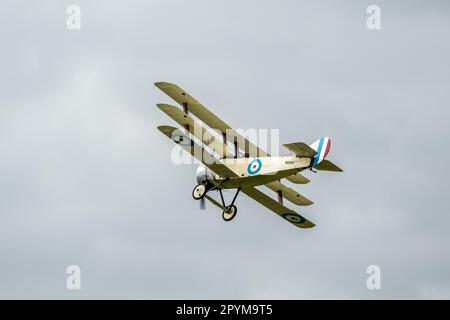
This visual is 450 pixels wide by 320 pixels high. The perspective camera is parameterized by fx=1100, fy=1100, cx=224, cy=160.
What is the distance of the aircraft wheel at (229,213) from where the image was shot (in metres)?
45.4

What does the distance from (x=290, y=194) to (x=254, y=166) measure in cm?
483

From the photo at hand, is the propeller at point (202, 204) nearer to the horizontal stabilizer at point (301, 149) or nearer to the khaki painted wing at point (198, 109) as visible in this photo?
the khaki painted wing at point (198, 109)

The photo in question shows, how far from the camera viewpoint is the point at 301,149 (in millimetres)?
41750

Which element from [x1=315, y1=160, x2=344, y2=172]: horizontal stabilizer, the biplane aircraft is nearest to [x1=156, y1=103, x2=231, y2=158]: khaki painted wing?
the biplane aircraft

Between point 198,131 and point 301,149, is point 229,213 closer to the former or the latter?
point 198,131

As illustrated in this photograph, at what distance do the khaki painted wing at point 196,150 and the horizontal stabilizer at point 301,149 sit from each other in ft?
10.7

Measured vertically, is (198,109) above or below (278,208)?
above

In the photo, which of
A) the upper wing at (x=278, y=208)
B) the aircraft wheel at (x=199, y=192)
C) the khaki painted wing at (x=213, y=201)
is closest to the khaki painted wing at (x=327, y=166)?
the upper wing at (x=278, y=208)

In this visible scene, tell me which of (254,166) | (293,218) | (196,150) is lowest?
(293,218)

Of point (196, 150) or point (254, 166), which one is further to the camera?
point (254, 166)

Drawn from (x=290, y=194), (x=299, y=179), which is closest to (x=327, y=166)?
(x=299, y=179)
